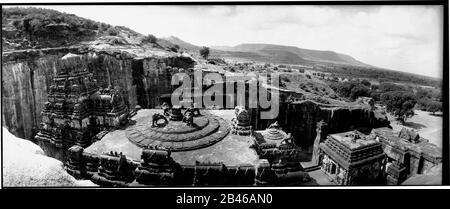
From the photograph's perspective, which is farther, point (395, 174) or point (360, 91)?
point (360, 91)

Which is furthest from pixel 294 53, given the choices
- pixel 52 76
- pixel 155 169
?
pixel 52 76

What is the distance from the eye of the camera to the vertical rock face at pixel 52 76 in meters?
15.2

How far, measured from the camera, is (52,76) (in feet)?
61.3

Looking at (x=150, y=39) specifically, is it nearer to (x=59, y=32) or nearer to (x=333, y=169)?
(x=59, y=32)

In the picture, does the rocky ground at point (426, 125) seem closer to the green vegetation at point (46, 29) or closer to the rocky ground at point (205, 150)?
the rocky ground at point (205, 150)

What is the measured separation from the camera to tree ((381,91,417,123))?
19.3 m

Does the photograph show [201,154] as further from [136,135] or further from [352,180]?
[352,180]

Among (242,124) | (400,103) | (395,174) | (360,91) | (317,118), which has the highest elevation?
(360,91)

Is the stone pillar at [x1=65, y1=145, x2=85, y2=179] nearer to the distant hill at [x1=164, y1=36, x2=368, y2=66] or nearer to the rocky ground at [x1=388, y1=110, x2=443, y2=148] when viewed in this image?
the distant hill at [x1=164, y1=36, x2=368, y2=66]

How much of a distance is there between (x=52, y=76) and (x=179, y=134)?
12.6m

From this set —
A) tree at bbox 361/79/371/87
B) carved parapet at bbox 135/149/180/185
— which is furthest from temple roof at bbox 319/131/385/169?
tree at bbox 361/79/371/87

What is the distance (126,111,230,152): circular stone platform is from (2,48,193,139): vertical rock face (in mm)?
7078

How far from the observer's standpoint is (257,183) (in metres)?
8.98
